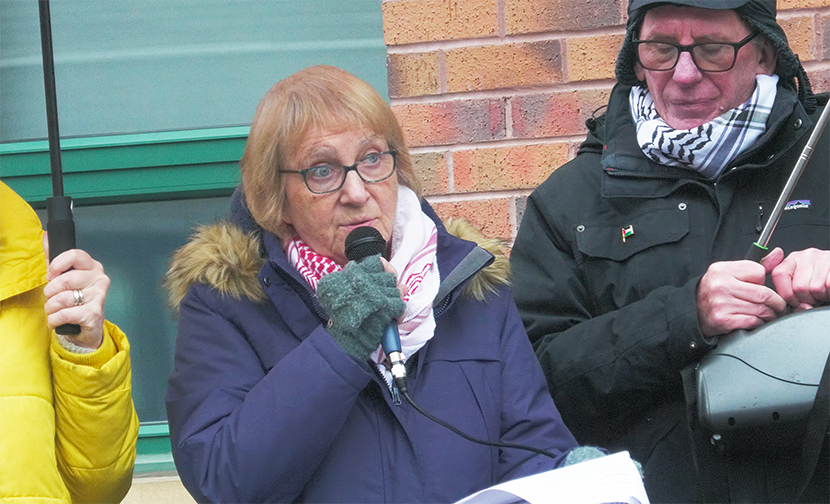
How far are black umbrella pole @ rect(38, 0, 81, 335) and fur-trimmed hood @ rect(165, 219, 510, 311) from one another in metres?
0.29

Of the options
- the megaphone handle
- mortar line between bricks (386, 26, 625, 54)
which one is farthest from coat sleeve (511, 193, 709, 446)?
mortar line between bricks (386, 26, 625, 54)

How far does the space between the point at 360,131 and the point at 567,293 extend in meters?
0.68

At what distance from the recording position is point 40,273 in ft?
7.39

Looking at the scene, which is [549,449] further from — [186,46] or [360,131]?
[186,46]

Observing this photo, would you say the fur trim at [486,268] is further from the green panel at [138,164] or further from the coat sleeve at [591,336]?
the green panel at [138,164]

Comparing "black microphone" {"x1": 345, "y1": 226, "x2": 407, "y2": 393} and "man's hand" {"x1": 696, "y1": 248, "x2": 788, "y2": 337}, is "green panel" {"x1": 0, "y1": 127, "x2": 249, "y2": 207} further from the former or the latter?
"man's hand" {"x1": 696, "y1": 248, "x2": 788, "y2": 337}

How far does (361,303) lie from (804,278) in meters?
0.98

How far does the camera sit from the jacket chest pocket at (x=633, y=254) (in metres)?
2.56

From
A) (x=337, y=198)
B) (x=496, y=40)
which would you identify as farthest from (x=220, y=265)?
(x=496, y=40)

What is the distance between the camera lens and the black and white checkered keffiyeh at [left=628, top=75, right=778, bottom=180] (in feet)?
8.35

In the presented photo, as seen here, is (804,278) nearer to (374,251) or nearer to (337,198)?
(374,251)

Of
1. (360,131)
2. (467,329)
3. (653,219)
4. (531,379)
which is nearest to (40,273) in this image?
(360,131)

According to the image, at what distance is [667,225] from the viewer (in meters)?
2.57

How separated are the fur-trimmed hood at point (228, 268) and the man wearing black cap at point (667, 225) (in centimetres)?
26
